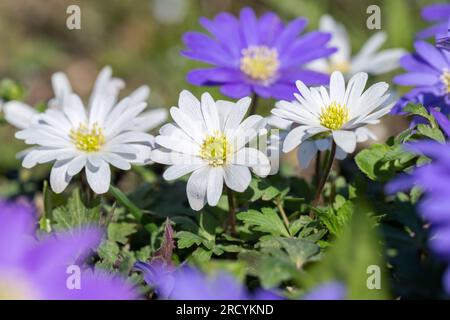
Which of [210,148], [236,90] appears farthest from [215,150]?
[236,90]

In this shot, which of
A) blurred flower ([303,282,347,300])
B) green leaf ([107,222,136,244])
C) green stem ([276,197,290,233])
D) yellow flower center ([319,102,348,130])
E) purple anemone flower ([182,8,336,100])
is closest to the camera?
blurred flower ([303,282,347,300])

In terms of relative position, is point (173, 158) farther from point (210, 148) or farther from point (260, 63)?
point (260, 63)

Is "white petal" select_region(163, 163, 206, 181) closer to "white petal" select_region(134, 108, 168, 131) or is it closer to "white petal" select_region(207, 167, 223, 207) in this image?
"white petal" select_region(207, 167, 223, 207)

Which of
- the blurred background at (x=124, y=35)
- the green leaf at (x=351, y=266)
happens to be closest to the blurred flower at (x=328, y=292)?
the green leaf at (x=351, y=266)

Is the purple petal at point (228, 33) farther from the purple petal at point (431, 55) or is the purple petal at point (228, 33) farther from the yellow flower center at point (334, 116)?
Result: the yellow flower center at point (334, 116)

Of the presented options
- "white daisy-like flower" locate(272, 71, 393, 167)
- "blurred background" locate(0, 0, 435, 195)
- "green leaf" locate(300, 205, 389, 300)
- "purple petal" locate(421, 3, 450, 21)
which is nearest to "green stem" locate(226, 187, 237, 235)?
"white daisy-like flower" locate(272, 71, 393, 167)
